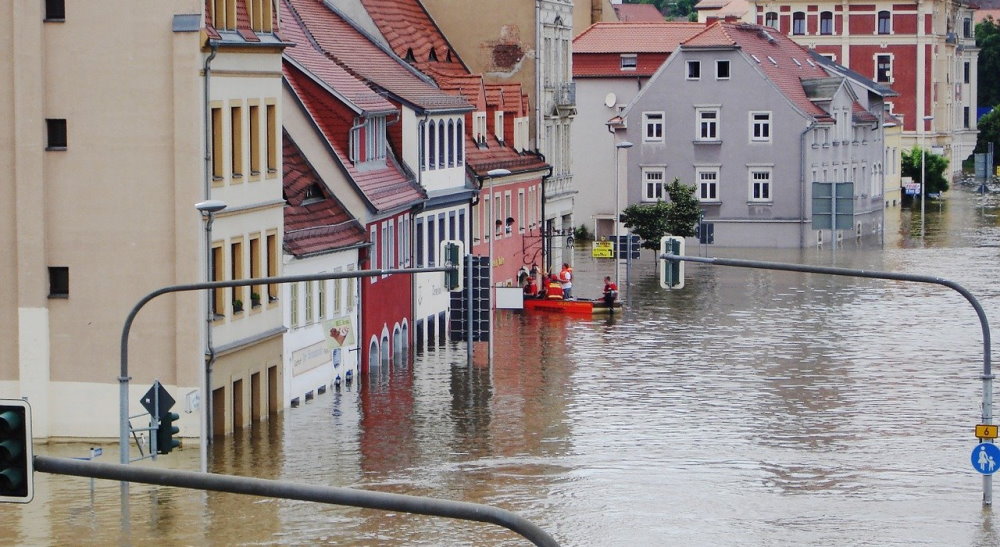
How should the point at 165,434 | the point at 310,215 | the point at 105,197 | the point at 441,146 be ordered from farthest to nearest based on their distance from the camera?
the point at 441,146
the point at 310,215
the point at 105,197
the point at 165,434

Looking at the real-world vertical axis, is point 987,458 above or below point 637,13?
below

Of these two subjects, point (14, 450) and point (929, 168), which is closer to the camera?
point (14, 450)

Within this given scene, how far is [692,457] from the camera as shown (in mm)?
38938

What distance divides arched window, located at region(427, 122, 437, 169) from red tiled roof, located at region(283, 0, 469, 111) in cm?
68

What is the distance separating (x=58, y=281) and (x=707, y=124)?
57018mm

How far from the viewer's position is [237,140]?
136 ft

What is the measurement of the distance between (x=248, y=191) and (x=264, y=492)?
2941cm

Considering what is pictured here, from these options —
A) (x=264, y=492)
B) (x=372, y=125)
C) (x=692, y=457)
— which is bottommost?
(x=692, y=457)

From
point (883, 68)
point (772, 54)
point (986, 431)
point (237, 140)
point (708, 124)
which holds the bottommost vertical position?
point (986, 431)

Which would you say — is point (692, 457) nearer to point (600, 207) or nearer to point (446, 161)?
point (446, 161)

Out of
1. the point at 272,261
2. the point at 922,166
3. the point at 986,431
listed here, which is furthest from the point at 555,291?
the point at 922,166

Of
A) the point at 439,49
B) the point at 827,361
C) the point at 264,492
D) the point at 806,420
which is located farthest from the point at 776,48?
the point at 264,492

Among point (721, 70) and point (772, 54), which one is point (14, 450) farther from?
point (772, 54)

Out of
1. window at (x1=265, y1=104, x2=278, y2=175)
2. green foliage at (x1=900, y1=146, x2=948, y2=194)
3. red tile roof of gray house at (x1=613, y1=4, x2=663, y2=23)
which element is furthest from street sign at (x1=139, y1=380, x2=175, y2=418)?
red tile roof of gray house at (x1=613, y1=4, x2=663, y2=23)
